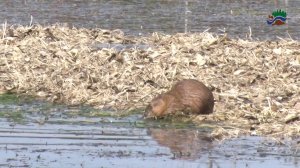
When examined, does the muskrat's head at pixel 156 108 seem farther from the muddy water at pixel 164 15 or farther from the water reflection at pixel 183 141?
the muddy water at pixel 164 15

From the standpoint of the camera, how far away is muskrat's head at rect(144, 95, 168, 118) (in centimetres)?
1191

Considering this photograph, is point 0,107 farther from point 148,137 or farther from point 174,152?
point 174,152

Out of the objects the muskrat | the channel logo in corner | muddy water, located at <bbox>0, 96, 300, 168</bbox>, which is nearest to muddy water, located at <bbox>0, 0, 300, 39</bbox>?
the channel logo in corner

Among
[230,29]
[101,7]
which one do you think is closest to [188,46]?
[230,29]

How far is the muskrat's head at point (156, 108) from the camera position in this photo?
11906 millimetres

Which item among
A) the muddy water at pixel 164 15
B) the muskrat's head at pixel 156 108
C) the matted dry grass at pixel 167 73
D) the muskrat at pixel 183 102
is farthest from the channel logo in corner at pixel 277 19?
the muskrat's head at pixel 156 108

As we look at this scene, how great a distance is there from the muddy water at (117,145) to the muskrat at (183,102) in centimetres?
19

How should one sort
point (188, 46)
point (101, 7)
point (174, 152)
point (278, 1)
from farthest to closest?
point (278, 1) < point (101, 7) < point (188, 46) < point (174, 152)

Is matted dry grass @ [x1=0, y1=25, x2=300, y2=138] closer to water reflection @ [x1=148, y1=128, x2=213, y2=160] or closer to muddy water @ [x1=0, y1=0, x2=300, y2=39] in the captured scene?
water reflection @ [x1=148, y1=128, x2=213, y2=160]

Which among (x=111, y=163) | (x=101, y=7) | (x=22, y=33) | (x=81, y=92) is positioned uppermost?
(x=101, y=7)

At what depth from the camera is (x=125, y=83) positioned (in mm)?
13766

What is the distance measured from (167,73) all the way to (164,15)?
1081cm

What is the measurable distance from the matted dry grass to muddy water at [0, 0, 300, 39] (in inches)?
157

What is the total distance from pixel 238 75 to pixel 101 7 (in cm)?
1277
